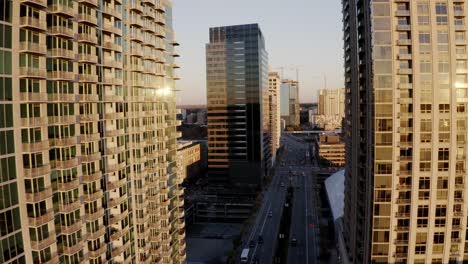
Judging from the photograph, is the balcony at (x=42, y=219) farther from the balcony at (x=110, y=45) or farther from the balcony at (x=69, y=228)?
the balcony at (x=110, y=45)

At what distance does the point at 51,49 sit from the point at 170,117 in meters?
31.2

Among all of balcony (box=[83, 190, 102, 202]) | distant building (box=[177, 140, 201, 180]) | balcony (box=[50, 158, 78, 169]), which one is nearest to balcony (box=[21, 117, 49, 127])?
balcony (box=[50, 158, 78, 169])

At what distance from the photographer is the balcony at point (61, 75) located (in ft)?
117

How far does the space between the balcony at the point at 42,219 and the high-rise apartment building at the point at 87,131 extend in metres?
0.10

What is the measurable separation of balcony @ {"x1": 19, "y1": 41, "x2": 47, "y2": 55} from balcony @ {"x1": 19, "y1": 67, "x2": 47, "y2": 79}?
1.48 m

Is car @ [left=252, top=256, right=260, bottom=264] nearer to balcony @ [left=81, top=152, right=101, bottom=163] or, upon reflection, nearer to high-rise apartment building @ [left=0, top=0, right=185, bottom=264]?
high-rise apartment building @ [left=0, top=0, right=185, bottom=264]

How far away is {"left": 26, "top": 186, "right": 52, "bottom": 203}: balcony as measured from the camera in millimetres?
31875

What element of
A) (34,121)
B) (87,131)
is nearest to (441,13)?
(87,131)

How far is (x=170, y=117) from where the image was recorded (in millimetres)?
65688

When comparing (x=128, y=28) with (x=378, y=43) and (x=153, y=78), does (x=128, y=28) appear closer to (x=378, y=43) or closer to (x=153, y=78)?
(x=153, y=78)

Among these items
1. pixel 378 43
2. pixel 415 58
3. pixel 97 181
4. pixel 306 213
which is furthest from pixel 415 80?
pixel 306 213

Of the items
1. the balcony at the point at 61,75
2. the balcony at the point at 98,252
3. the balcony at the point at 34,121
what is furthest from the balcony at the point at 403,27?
the balcony at the point at 98,252

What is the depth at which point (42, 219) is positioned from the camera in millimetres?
32844

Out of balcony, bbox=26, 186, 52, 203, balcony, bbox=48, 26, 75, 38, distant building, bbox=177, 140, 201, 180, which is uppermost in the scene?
balcony, bbox=48, 26, 75, 38
